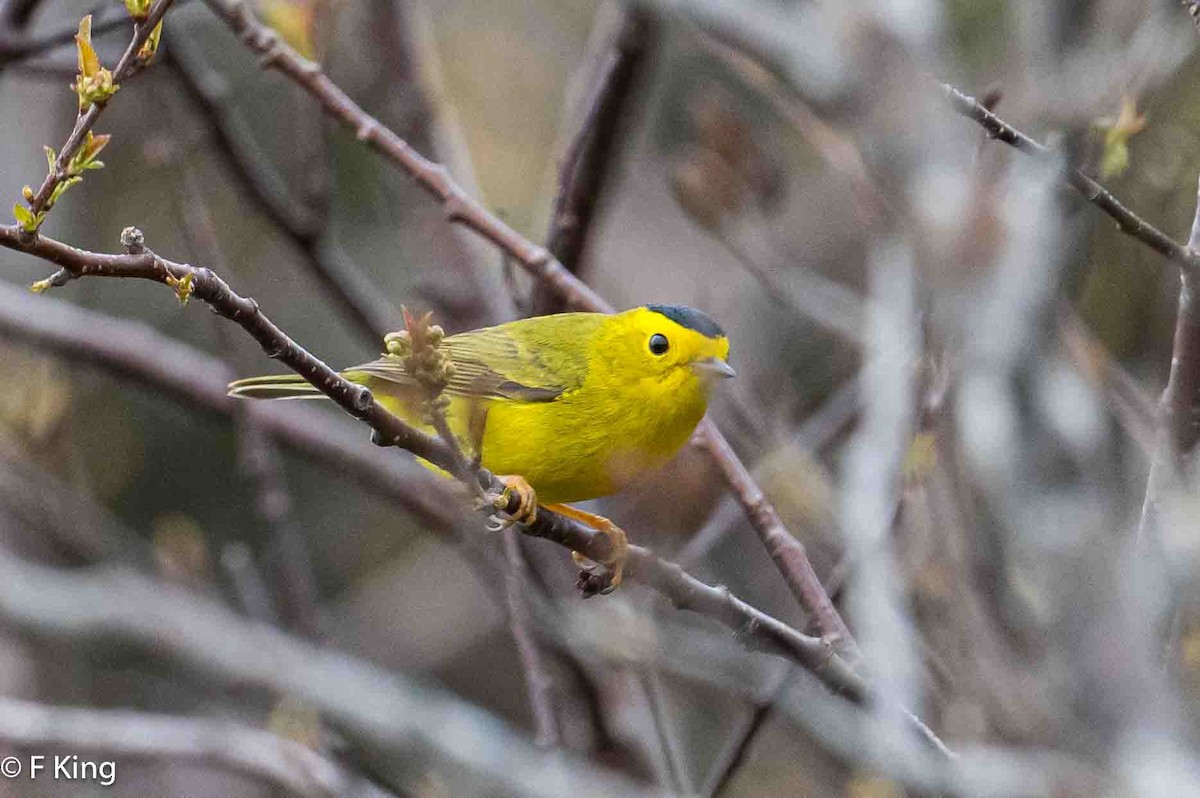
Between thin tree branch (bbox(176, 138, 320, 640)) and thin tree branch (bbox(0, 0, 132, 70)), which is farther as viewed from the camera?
thin tree branch (bbox(176, 138, 320, 640))

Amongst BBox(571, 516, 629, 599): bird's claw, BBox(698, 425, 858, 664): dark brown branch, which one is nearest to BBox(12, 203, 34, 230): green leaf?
BBox(571, 516, 629, 599): bird's claw

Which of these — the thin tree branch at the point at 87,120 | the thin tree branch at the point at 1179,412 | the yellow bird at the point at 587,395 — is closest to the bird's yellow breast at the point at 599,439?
the yellow bird at the point at 587,395

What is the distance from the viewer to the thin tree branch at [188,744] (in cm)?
390

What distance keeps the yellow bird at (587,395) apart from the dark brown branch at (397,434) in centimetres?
76

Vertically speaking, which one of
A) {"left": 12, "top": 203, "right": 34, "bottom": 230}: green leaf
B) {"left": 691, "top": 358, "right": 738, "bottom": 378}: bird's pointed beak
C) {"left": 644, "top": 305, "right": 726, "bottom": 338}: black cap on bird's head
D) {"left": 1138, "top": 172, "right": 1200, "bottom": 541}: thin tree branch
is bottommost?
{"left": 12, "top": 203, "right": 34, "bottom": 230}: green leaf

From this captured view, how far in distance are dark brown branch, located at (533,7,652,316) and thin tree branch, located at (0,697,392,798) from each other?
1.89 m

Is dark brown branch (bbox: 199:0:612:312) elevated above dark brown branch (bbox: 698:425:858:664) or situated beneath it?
elevated above

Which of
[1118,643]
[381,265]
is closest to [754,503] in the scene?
[1118,643]

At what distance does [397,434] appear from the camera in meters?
2.38

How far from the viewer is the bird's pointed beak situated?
3.92 meters

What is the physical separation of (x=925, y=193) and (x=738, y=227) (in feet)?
5.04

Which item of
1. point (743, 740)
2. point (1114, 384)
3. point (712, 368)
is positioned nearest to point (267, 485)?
point (712, 368)

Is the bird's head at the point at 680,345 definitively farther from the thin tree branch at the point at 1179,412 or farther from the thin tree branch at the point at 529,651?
the thin tree branch at the point at 1179,412

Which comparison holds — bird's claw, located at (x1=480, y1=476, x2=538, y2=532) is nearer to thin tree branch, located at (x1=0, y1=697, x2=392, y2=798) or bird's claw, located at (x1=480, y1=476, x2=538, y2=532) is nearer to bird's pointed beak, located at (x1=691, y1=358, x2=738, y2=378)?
bird's pointed beak, located at (x1=691, y1=358, x2=738, y2=378)
